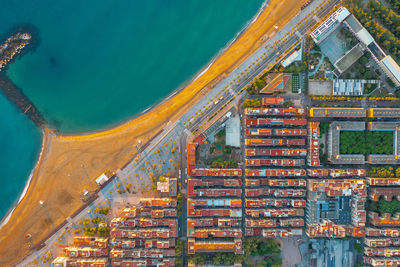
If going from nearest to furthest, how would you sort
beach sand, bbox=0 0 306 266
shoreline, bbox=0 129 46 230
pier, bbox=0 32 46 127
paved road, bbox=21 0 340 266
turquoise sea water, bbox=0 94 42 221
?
1. beach sand, bbox=0 0 306 266
2. paved road, bbox=21 0 340 266
3. shoreline, bbox=0 129 46 230
4. turquoise sea water, bbox=0 94 42 221
5. pier, bbox=0 32 46 127

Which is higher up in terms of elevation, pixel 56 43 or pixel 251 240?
pixel 56 43

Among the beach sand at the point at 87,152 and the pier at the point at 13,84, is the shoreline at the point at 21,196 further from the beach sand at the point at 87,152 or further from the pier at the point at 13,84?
the pier at the point at 13,84

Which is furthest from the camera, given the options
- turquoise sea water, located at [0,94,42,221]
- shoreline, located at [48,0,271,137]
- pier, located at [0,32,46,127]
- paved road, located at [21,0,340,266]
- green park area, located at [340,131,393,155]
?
shoreline, located at [48,0,271,137]

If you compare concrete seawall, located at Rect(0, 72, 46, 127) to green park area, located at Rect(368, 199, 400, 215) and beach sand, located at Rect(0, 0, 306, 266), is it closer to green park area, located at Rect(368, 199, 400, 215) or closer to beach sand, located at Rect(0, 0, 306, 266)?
beach sand, located at Rect(0, 0, 306, 266)

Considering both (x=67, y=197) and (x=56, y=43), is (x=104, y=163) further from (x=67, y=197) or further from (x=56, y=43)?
(x=56, y=43)

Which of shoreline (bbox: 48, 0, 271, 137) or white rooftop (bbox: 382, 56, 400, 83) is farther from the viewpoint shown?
shoreline (bbox: 48, 0, 271, 137)

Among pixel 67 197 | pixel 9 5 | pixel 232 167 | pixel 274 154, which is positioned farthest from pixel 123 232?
pixel 9 5

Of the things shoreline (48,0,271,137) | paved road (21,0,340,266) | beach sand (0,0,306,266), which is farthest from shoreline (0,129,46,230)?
paved road (21,0,340,266)
